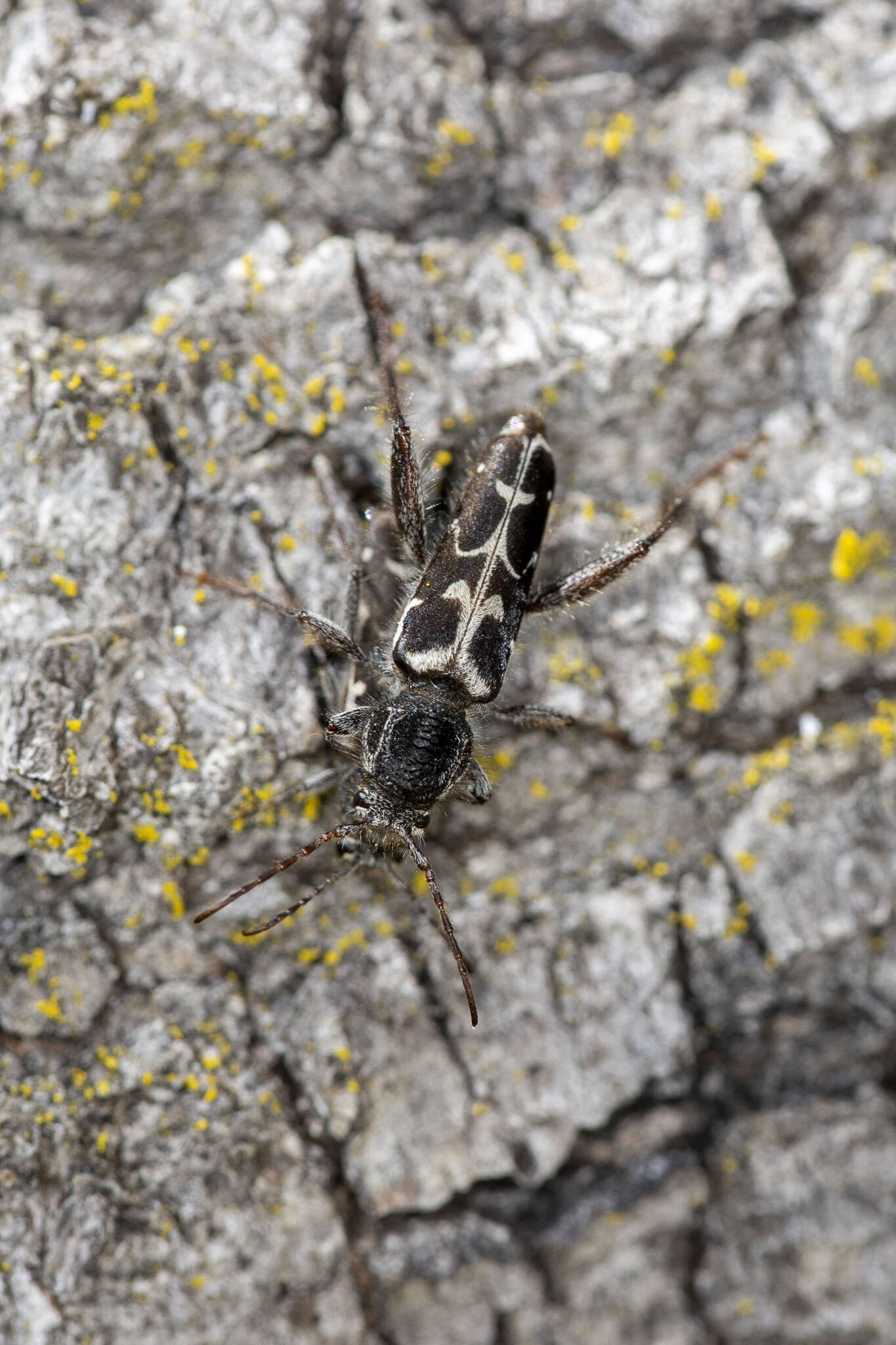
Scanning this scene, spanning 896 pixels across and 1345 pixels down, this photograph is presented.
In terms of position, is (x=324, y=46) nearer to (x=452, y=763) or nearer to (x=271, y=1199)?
(x=452, y=763)

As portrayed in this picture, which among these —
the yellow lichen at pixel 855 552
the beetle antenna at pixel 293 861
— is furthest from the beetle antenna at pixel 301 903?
the yellow lichen at pixel 855 552

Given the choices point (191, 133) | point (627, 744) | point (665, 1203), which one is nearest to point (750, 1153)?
point (665, 1203)

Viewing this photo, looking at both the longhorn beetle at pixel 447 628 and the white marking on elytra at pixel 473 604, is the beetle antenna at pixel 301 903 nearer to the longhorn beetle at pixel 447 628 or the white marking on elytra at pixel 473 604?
the longhorn beetle at pixel 447 628

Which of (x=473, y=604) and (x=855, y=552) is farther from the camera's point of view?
(x=855, y=552)

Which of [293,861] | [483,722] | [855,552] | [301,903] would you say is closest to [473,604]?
[483,722]

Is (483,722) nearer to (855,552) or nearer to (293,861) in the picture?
(293,861)

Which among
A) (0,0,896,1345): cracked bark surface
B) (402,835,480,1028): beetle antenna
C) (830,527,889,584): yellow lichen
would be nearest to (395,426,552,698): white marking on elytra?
(0,0,896,1345): cracked bark surface
